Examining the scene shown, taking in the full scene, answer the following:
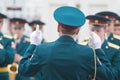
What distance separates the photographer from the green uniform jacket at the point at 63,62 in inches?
203

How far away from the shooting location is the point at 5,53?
8367 mm

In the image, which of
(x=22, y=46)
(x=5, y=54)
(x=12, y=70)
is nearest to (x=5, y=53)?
(x=5, y=54)

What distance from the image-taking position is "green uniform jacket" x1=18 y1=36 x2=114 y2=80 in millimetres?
5164

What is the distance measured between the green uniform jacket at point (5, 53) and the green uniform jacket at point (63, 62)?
116 inches

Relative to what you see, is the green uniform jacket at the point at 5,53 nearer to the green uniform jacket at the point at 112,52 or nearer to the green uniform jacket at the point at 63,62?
the green uniform jacket at the point at 112,52

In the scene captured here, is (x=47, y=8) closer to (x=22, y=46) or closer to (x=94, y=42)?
(x=22, y=46)

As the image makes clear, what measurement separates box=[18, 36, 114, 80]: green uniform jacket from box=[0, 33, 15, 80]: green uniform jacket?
2.95m

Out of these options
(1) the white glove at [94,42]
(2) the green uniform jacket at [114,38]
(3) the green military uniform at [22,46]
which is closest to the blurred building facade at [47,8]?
(3) the green military uniform at [22,46]

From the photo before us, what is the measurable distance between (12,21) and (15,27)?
28cm

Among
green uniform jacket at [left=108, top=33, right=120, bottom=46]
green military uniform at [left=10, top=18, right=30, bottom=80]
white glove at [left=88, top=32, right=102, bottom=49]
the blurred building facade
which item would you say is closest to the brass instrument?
green military uniform at [left=10, top=18, right=30, bottom=80]

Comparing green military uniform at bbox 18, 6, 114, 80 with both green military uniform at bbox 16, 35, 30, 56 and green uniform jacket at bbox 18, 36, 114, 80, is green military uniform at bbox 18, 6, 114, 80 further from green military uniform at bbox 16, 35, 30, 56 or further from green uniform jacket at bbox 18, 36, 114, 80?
green military uniform at bbox 16, 35, 30, 56

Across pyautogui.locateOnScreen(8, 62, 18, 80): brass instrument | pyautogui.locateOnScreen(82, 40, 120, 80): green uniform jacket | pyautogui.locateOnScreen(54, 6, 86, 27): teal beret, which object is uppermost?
pyautogui.locateOnScreen(54, 6, 86, 27): teal beret

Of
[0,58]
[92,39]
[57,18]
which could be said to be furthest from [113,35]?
[57,18]

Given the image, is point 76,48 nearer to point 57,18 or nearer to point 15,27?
point 57,18
